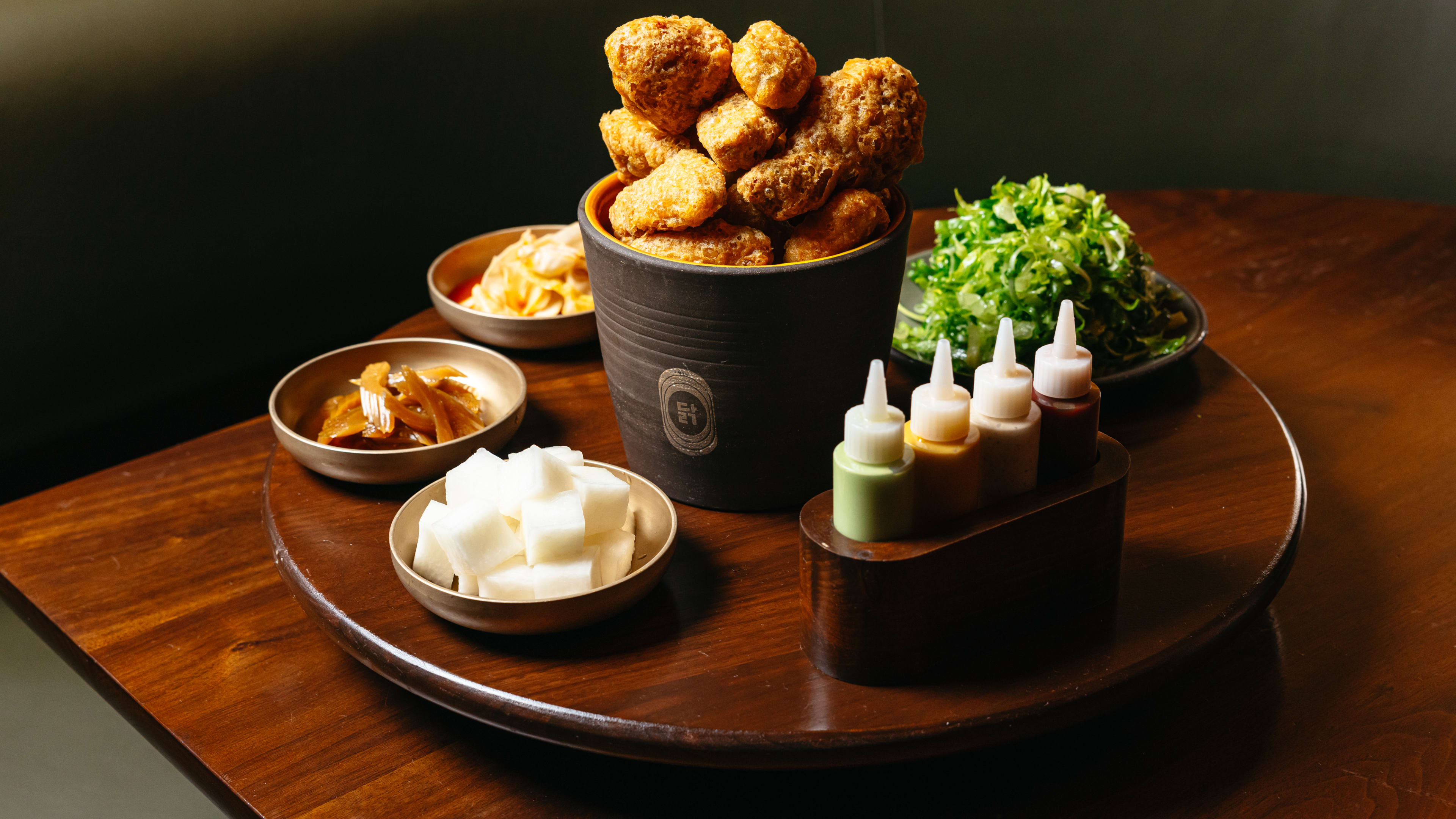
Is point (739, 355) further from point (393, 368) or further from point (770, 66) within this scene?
point (393, 368)

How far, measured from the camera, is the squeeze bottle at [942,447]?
0.84 meters

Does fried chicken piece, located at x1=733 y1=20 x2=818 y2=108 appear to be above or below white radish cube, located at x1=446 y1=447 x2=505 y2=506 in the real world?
above

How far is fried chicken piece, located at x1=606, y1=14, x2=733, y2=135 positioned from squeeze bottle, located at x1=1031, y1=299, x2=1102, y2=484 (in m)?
0.40

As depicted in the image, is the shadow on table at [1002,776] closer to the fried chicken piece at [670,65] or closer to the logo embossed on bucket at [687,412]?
the logo embossed on bucket at [687,412]

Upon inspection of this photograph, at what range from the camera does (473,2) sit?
2164 mm

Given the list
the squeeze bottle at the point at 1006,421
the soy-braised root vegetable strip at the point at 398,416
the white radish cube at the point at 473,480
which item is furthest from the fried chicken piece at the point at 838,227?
the soy-braised root vegetable strip at the point at 398,416

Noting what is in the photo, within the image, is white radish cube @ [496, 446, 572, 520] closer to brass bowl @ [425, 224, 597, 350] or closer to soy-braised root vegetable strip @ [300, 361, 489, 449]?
soy-braised root vegetable strip @ [300, 361, 489, 449]

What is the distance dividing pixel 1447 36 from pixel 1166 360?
5.93 feet

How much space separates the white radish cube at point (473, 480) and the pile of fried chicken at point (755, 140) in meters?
0.25

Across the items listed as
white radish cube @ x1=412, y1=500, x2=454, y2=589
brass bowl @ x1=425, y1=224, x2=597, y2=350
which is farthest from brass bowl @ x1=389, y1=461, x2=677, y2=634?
brass bowl @ x1=425, y1=224, x2=597, y2=350

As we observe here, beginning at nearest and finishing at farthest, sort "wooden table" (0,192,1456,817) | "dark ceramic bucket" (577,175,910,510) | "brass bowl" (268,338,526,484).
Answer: "wooden table" (0,192,1456,817)
"dark ceramic bucket" (577,175,910,510)
"brass bowl" (268,338,526,484)

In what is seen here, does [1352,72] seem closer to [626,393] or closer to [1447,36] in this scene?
[1447,36]

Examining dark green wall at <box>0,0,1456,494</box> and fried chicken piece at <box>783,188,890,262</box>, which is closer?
fried chicken piece at <box>783,188,890,262</box>

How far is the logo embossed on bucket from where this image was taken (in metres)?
1.08
